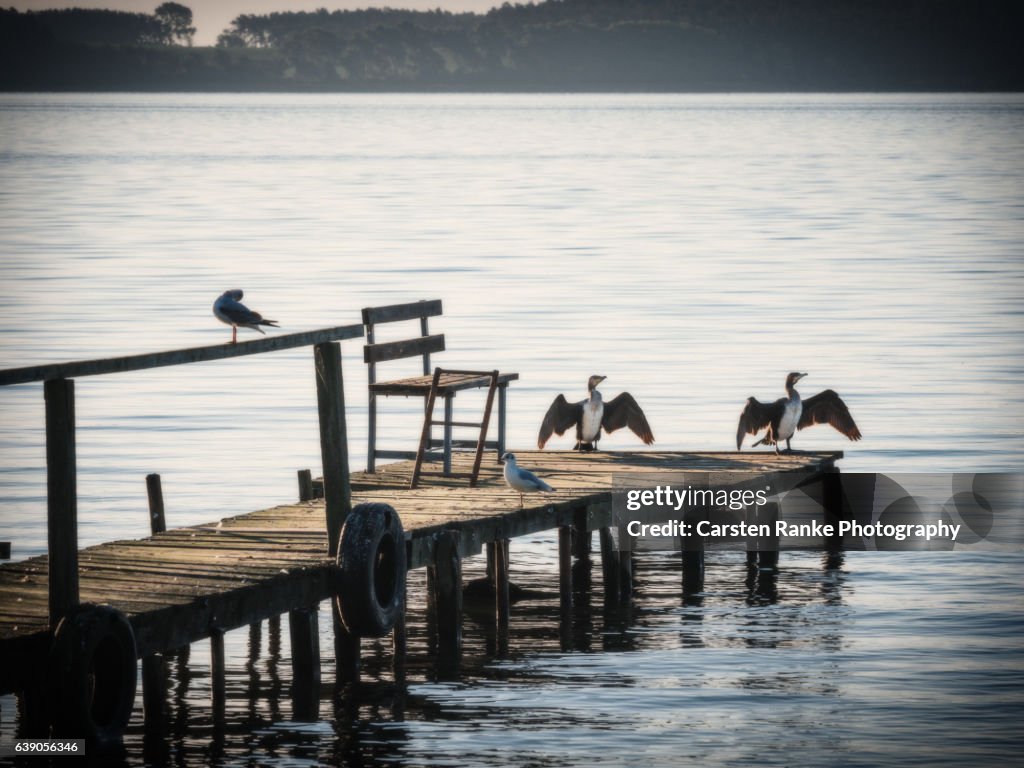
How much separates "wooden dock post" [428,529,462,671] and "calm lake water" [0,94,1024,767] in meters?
0.20

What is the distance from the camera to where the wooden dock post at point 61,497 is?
10.7 metres

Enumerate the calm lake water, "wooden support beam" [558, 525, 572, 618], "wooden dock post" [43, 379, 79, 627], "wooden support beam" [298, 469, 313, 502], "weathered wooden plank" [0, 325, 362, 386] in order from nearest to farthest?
"weathered wooden plank" [0, 325, 362, 386] < "wooden dock post" [43, 379, 79, 627] < the calm lake water < "wooden support beam" [558, 525, 572, 618] < "wooden support beam" [298, 469, 313, 502]

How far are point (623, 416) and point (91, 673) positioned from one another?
8.43 m

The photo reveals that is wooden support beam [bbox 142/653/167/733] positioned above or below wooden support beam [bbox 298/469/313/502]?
below

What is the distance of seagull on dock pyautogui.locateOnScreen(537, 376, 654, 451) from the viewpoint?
723 inches

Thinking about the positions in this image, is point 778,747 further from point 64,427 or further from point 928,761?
point 64,427

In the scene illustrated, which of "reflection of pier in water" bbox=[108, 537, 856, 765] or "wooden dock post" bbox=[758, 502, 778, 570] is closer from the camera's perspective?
"reflection of pier in water" bbox=[108, 537, 856, 765]

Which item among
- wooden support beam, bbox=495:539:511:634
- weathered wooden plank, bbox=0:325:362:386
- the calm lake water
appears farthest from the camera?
wooden support beam, bbox=495:539:511:634

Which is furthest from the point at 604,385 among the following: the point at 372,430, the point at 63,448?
the point at 63,448

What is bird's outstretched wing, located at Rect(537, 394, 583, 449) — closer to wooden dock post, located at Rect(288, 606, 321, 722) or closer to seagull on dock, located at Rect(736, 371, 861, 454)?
seagull on dock, located at Rect(736, 371, 861, 454)

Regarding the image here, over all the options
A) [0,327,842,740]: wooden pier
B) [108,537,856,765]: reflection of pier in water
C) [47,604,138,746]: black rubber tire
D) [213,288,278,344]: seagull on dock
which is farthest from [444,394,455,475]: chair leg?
[47,604,138,746]: black rubber tire

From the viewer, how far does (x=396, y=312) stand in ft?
53.5

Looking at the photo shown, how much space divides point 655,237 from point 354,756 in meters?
53.9

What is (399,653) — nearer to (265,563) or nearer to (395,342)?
(265,563)
